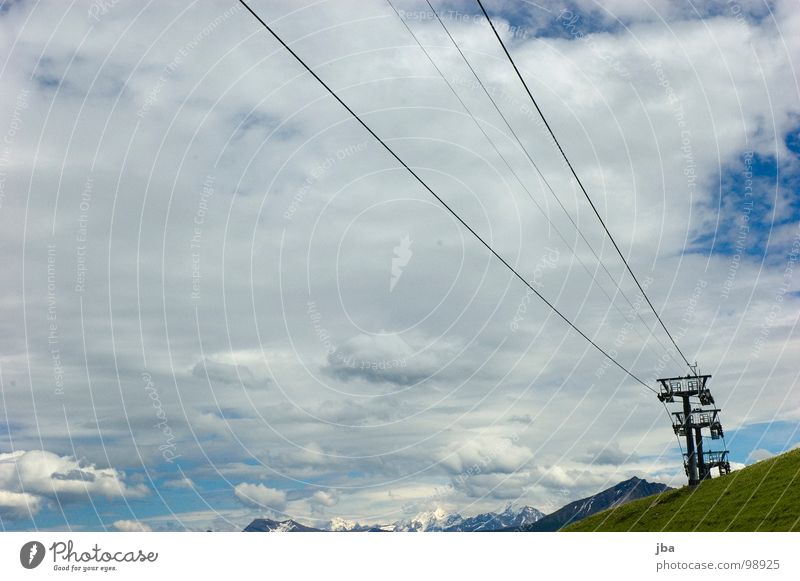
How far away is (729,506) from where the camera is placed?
7994cm

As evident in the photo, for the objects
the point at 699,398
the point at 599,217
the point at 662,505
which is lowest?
the point at 662,505

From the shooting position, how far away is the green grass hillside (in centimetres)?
6756

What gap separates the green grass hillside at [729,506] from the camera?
67.6 metres
